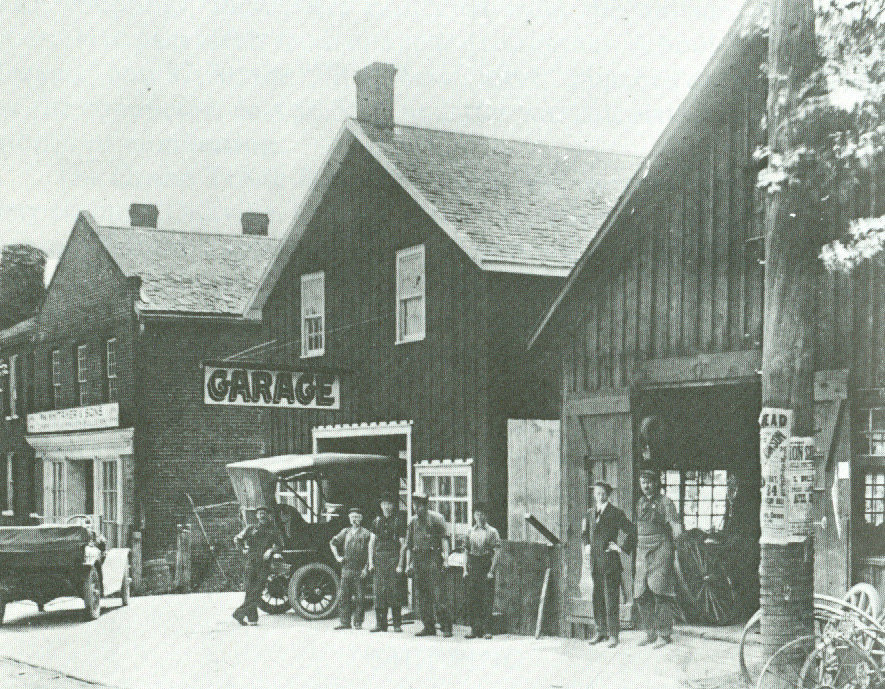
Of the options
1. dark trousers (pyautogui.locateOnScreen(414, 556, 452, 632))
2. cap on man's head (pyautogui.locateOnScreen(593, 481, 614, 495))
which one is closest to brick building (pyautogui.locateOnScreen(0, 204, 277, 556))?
dark trousers (pyautogui.locateOnScreen(414, 556, 452, 632))

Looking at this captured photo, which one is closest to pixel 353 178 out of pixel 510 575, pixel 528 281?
pixel 528 281

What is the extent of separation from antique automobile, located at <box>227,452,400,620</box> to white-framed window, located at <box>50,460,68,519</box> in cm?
1589

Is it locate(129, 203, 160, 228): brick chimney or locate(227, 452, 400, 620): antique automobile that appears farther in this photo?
locate(129, 203, 160, 228): brick chimney

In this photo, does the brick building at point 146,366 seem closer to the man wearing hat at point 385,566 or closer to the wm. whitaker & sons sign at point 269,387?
the wm. whitaker & sons sign at point 269,387

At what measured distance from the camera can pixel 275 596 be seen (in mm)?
18531

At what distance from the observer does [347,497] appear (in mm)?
19328

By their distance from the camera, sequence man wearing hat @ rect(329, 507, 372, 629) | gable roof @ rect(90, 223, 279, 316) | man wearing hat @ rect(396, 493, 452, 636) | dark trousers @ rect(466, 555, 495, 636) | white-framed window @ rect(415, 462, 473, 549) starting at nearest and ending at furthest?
dark trousers @ rect(466, 555, 495, 636), man wearing hat @ rect(396, 493, 452, 636), man wearing hat @ rect(329, 507, 372, 629), white-framed window @ rect(415, 462, 473, 549), gable roof @ rect(90, 223, 279, 316)

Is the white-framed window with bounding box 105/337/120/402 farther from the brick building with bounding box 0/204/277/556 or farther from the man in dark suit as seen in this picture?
the man in dark suit

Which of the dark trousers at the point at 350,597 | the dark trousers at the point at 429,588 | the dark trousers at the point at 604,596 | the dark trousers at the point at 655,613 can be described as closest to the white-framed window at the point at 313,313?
the dark trousers at the point at 350,597

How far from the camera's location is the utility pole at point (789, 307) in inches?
309

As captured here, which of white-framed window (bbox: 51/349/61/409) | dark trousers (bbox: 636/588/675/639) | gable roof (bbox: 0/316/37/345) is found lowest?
dark trousers (bbox: 636/588/675/639)

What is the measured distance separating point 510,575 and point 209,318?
15.9 m

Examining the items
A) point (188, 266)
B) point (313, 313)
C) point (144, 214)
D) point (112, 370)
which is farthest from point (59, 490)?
point (313, 313)

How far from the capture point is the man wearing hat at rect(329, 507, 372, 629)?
16.4 meters
